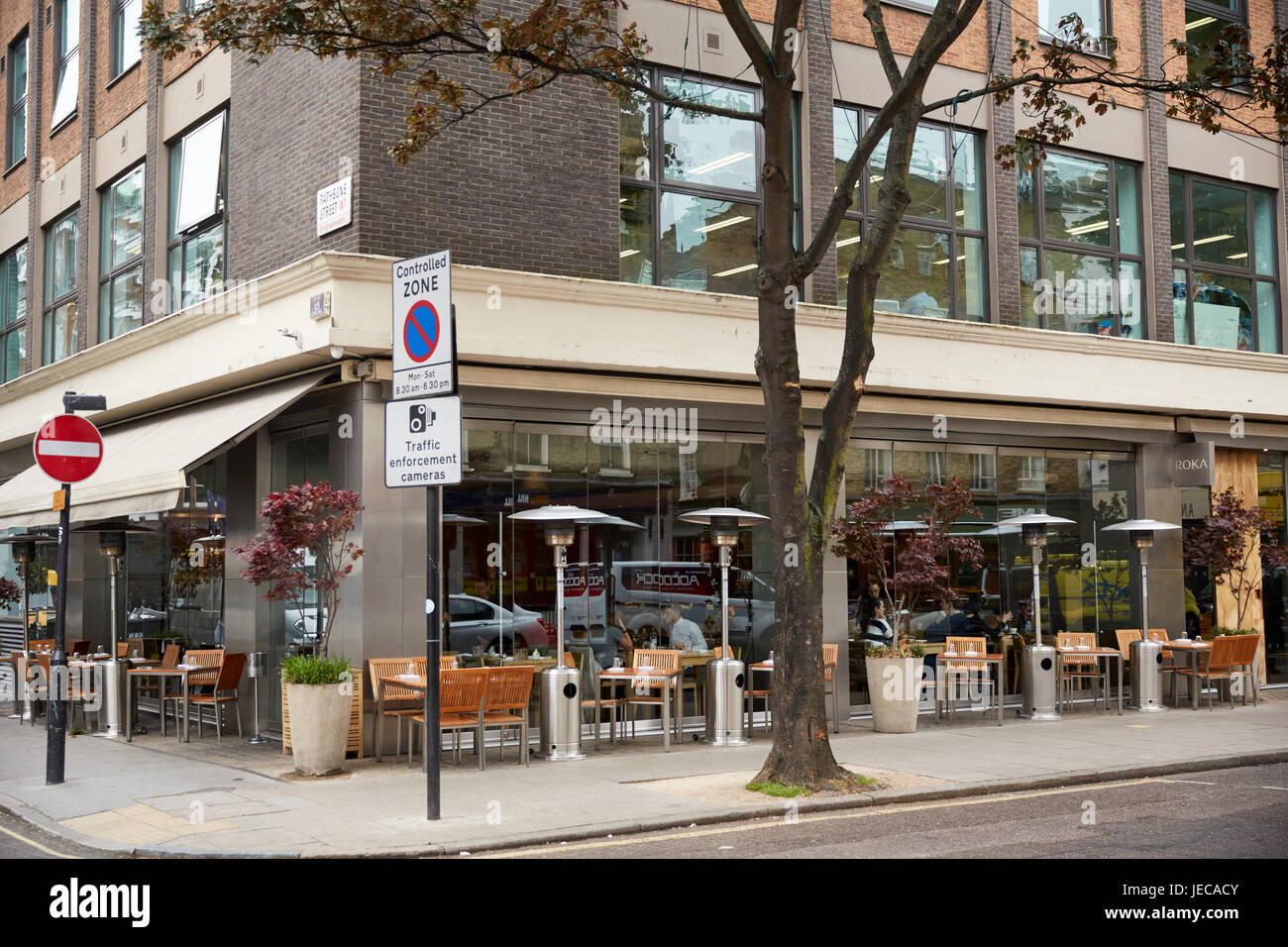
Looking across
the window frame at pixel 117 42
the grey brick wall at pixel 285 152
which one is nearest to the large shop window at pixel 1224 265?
the grey brick wall at pixel 285 152

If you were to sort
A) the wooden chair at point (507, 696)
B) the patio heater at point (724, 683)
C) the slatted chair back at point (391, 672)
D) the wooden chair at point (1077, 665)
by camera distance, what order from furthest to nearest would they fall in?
1. the wooden chair at point (1077, 665)
2. the patio heater at point (724, 683)
3. the slatted chair back at point (391, 672)
4. the wooden chair at point (507, 696)

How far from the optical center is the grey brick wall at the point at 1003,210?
1908 cm

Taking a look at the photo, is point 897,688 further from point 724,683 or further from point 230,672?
point 230,672

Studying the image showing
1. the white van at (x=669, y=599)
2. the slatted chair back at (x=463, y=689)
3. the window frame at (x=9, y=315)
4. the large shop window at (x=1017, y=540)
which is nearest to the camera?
the slatted chair back at (x=463, y=689)

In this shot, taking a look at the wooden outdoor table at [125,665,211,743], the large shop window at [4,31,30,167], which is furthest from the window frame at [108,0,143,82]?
the wooden outdoor table at [125,665,211,743]

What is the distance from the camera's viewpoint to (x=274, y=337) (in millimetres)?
14562

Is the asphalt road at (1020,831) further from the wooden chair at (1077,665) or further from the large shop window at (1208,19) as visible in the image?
the large shop window at (1208,19)

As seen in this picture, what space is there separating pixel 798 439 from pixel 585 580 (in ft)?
15.4

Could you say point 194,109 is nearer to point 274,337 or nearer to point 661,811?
point 274,337

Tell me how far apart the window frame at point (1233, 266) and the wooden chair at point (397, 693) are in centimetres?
1397

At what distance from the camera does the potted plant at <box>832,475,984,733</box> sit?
16031 mm

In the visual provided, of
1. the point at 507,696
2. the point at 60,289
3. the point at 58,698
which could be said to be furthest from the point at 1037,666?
the point at 60,289

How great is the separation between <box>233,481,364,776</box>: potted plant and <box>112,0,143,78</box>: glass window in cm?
1093

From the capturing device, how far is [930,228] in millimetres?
18781
